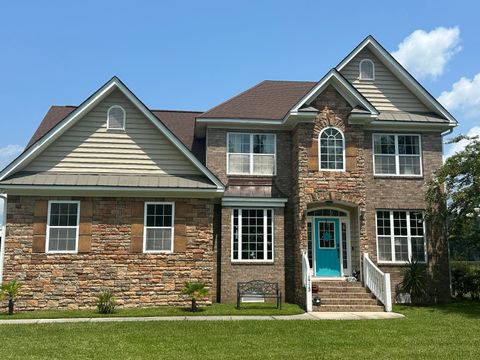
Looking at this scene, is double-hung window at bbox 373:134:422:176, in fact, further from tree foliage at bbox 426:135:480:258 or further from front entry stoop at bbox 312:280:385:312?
front entry stoop at bbox 312:280:385:312

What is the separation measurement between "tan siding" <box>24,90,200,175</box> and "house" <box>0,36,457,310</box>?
0.11ft

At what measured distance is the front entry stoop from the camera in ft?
47.1

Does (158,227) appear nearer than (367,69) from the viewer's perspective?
Yes

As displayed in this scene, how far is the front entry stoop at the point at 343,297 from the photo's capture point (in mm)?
14359

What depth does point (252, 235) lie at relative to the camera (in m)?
16.6

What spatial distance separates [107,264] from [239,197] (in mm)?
4989

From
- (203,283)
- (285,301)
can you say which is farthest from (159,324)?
(285,301)

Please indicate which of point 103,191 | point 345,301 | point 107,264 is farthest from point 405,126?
point 107,264

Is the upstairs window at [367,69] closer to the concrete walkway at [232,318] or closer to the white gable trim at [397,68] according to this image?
the white gable trim at [397,68]

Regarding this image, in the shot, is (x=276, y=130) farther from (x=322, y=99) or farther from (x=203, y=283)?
(x=203, y=283)

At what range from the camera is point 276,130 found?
1767cm

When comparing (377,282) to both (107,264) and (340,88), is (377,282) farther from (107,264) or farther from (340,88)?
(107,264)

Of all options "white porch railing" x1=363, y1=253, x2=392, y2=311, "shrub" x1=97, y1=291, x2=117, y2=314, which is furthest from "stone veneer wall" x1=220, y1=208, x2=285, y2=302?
"shrub" x1=97, y1=291, x2=117, y2=314

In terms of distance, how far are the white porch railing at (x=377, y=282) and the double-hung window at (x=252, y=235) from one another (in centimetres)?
328
